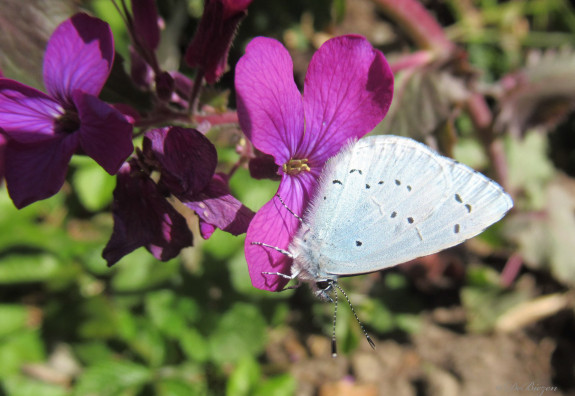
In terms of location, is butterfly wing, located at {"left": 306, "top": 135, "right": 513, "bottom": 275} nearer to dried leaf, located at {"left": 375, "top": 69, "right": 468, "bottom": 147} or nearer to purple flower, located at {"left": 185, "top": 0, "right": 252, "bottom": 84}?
purple flower, located at {"left": 185, "top": 0, "right": 252, "bottom": 84}

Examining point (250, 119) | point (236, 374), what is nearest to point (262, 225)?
point (250, 119)

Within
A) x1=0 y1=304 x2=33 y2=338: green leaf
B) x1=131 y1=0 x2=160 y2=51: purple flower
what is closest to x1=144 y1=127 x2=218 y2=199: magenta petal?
x1=131 y1=0 x2=160 y2=51: purple flower

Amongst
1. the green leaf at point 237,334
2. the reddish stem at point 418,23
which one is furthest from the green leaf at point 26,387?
the reddish stem at point 418,23

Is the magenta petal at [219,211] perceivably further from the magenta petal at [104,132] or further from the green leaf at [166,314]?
the green leaf at [166,314]

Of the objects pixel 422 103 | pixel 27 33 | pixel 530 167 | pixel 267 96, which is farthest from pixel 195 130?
pixel 530 167

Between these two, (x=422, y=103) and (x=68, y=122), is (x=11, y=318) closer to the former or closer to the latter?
(x=68, y=122)

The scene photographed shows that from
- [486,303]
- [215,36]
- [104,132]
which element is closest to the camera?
[104,132]
